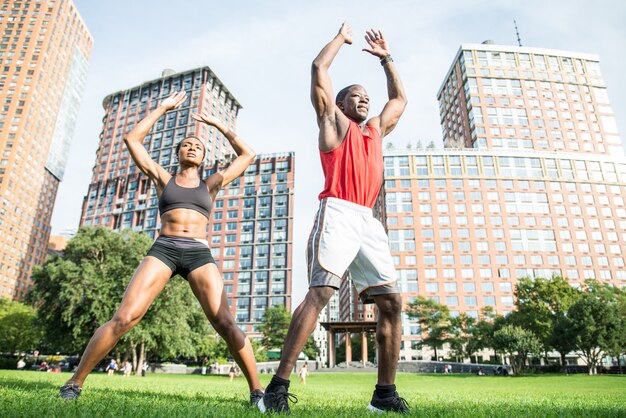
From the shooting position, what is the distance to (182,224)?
4156 mm

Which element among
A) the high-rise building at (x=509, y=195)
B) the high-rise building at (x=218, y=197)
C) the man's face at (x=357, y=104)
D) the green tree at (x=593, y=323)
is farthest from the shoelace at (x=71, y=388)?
the high-rise building at (x=218, y=197)

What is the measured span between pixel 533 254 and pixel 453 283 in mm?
16977

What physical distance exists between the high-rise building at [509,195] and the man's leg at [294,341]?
69.7 meters

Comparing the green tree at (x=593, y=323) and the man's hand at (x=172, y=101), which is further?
the green tree at (x=593, y=323)

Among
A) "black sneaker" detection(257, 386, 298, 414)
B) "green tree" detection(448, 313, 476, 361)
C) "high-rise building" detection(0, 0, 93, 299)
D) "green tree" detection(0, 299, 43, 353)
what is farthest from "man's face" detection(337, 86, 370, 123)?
"high-rise building" detection(0, 0, 93, 299)

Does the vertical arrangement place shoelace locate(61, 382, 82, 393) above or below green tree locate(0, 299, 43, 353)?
below

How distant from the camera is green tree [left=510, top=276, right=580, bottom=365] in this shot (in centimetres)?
4194

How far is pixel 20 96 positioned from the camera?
106 metres

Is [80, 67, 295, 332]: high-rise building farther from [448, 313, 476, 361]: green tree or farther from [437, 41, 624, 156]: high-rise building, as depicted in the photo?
[437, 41, 624, 156]: high-rise building

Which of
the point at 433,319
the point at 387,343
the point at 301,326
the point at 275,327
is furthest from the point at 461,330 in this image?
the point at 301,326

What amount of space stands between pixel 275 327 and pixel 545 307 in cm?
4434

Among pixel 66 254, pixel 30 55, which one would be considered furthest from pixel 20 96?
pixel 66 254

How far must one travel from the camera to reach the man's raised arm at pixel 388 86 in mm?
4652

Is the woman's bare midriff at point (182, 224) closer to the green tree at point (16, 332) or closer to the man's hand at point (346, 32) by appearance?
the man's hand at point (346, 32)
